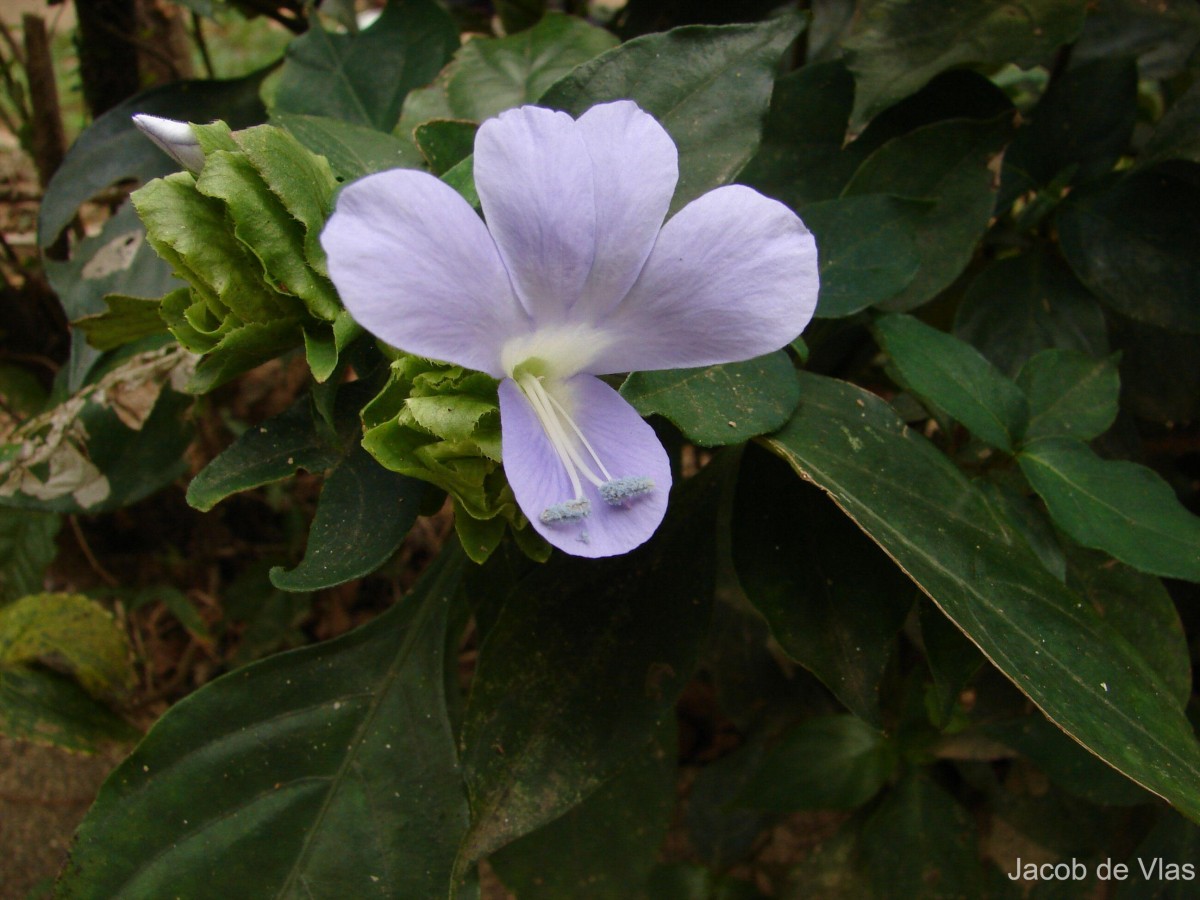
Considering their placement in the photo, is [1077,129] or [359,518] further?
[1077,129]

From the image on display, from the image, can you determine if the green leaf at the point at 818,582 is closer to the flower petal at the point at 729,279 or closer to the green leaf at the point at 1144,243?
the flower petal at the point at 729,279

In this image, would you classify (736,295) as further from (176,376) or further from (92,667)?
(92,667)

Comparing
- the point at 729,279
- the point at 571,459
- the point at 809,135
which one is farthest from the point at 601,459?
the point at 809,135

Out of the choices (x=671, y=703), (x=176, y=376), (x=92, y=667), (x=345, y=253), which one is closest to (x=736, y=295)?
(x=345, y=253)

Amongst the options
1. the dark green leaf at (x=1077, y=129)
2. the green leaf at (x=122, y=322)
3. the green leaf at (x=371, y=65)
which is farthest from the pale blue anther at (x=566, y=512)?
the dark green leaf at (x=1077, y=129)

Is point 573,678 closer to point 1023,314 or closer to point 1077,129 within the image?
point 1023,314

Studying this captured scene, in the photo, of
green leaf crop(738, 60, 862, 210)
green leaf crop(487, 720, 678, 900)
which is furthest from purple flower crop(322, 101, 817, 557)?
green leaf crop(487, 720, 678, 900)

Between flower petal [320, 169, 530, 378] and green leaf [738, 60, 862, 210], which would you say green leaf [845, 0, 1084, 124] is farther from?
flower petal [320, 169, 530, 378]
